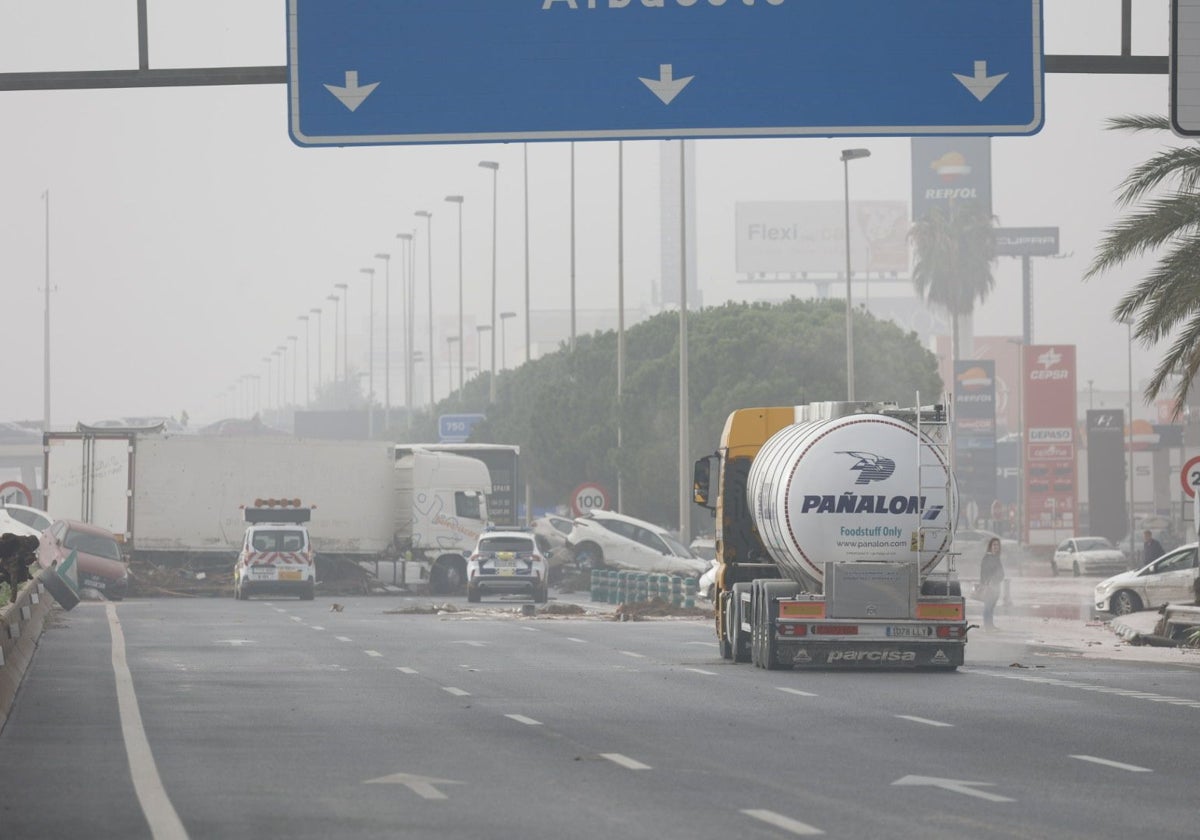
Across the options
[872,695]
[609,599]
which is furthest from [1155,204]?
[609,599]

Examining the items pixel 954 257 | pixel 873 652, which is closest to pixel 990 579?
pixel 873 652

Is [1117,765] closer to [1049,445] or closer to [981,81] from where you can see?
[981,81]

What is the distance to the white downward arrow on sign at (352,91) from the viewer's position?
61.6ft

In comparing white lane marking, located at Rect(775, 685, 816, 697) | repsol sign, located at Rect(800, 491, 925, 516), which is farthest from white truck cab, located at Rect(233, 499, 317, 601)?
white lane marking, located at Rect(775, 685, 816, 697)

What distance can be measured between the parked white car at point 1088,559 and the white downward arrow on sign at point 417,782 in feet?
214

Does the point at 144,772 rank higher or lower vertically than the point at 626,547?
lower

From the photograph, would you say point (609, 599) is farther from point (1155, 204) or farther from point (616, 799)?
point (616, 799)

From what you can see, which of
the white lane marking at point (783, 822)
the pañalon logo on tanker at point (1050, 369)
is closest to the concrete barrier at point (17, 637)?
the white lane marking at point (783, 822)

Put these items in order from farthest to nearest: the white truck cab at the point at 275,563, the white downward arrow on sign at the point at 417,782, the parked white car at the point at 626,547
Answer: the parked white car at the point at 626,547, the white truck cab at the point at 275,563, the white downward arrow on sign at the point at 417,782

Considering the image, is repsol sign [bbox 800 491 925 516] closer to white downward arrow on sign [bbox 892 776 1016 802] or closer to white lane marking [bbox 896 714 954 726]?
white lane marking [bbox 896 714 954 726]

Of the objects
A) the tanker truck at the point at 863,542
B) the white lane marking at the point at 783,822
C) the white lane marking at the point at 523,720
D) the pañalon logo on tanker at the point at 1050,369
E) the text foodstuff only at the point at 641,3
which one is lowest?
the white lane marking at the point at 523,720

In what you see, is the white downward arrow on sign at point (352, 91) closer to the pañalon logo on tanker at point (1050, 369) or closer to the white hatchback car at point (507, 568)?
the white hatchback car at point (507, 568)

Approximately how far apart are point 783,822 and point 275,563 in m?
41.7

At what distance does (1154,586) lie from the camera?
42531 millimetres
